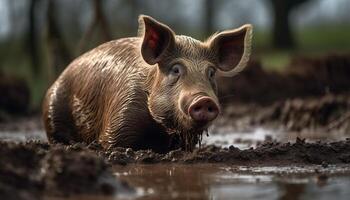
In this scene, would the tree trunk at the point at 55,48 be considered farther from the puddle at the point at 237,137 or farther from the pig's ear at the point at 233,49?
the pig's ear at the point at 233,49

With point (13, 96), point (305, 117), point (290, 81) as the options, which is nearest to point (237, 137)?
point (305, 117)

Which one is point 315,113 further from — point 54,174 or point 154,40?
point 54,174

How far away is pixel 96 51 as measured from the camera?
9562mm

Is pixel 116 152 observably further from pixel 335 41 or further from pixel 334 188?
pixel 335 41

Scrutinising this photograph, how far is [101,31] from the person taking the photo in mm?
16312

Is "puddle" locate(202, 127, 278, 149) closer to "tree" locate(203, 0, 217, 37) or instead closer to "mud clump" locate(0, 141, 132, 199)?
"mud clump" locate(0, 141, 132, 199)

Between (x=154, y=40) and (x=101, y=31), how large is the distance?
796cm

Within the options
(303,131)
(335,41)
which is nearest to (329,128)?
(303,131)

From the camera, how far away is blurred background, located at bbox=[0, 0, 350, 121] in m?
17.2

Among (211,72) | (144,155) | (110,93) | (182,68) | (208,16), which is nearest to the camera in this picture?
(144,155)

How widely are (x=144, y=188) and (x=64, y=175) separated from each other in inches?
29.0

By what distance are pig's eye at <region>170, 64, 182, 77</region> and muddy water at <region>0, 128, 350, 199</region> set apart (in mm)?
1212

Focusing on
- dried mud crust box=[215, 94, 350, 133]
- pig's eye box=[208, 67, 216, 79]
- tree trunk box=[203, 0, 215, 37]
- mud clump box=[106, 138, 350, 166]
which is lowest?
mud clump box=[106, 138, 350, 166]

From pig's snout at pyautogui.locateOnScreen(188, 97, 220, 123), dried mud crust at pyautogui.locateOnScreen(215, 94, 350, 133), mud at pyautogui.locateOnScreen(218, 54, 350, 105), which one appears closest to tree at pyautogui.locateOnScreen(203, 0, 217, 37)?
mud at pyautogui.locateOnScreen(218, 54, 350, 105)
